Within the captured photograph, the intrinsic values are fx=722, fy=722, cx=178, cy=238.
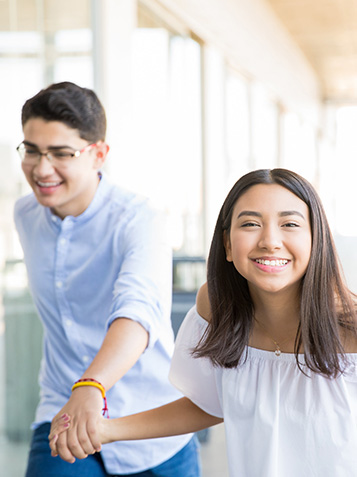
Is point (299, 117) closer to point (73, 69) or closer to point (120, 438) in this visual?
point (73, 69)

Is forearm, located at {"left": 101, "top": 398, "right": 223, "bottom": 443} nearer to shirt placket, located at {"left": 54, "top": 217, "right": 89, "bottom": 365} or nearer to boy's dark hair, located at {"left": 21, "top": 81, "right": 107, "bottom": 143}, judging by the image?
shirt placket, located at {"left": 54, "top": 217, "right": 89, "bottom": 365}

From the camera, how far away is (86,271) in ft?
5.96

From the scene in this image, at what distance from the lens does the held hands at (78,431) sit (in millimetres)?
1335

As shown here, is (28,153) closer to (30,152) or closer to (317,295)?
(30,152)

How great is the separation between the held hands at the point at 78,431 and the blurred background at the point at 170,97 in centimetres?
180

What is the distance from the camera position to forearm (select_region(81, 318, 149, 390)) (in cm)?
144

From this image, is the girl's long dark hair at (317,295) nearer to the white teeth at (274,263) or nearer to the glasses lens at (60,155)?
the white teeth at (274,263)

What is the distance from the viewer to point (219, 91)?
6879 millimetres

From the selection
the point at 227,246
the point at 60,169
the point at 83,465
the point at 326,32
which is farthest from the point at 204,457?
the point at 326,32

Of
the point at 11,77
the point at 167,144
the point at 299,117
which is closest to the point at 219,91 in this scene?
the point at 167,144

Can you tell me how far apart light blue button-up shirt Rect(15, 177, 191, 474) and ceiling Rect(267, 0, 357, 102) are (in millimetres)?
8151

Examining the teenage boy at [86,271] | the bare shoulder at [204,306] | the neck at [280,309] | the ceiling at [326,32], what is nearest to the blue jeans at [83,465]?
the teenage boy at [86,271]

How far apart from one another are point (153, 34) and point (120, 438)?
394cm

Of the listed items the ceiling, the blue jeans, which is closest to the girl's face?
the blue jeans
